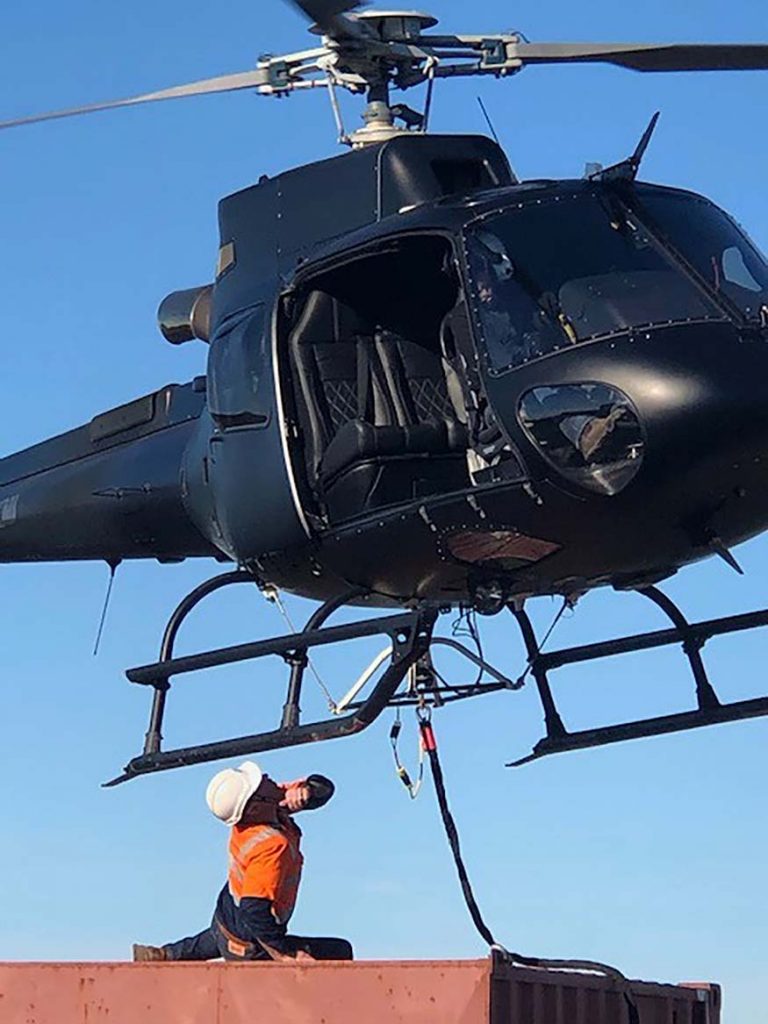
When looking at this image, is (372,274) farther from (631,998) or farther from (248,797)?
(631,998)

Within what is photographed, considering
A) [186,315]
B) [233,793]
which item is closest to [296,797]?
[233,793]

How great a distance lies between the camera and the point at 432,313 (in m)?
10.9

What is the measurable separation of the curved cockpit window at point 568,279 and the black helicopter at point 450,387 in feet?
0.04

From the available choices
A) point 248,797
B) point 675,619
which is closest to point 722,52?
point 675,619

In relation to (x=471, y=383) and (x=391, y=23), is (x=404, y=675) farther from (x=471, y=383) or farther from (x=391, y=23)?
(x=391, y=23)

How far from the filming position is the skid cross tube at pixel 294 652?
34.1ft

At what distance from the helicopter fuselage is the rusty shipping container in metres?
2.14

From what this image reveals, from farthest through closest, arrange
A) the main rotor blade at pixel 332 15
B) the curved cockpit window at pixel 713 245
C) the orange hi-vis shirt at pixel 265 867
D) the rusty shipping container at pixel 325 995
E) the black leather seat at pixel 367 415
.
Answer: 1. the main rotor blade at pixel 332 15
2. the black leather seat at pixel 367 415
3. the curved cockpit window at pixel 713 245
4. the orange hi-vis shirt at pixel 265 867
5. the rusty shipping container at pixel 325 995

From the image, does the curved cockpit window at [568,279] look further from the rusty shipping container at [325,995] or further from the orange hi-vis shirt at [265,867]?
the rusty shipping container at [325,995]

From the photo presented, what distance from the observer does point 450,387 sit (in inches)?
425

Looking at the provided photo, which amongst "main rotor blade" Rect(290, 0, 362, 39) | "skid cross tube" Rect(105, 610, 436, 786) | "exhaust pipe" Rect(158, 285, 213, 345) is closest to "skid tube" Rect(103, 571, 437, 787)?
"skid cross tube" Rect(105, 610, 436, 786)

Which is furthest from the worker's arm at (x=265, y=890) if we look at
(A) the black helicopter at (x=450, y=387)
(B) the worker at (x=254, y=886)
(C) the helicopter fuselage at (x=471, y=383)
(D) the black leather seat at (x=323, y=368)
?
(D) the black leather seat at (x=323, y=368)

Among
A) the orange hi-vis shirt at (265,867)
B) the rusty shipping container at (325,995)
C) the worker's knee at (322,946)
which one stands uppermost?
the orange hi-vis shirt at (265,867)

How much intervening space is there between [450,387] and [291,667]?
1.58 meters
